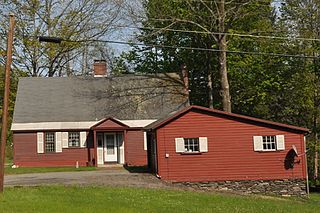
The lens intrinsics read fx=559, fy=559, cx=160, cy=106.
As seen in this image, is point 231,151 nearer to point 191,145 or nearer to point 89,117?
point 191,145

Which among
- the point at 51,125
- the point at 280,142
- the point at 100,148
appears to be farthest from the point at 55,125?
the point at 280,142

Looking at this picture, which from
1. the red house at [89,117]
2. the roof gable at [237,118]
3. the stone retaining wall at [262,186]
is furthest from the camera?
the red house at [89,117]

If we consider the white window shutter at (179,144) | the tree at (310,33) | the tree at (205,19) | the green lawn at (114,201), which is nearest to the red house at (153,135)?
the white window shutter at (179,144)

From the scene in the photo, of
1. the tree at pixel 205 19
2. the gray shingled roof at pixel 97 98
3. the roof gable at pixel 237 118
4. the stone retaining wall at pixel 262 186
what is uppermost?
the tree at pixel 205 19

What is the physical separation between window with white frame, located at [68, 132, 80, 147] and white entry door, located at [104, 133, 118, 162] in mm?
1901

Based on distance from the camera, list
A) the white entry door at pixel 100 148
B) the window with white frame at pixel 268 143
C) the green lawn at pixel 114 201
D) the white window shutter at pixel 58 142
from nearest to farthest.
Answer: the green lawn at pixel 114 201 → the window with white frame at pixel 268 143 → the white entry door at pixel 100 148 → the white window shutter at pixel 58 142

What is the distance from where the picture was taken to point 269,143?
27.5 meters

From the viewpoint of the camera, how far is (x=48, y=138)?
37.4 meters

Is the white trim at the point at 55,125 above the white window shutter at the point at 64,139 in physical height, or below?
above

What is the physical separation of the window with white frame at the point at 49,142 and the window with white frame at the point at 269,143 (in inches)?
620

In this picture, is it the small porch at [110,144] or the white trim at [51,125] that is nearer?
the small porch at [110,144]

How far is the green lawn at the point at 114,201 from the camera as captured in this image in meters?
15.8

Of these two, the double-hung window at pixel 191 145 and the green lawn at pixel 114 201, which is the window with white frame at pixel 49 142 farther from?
the green lawn at pixel 114 201

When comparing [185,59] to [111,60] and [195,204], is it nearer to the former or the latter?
[111,60]
